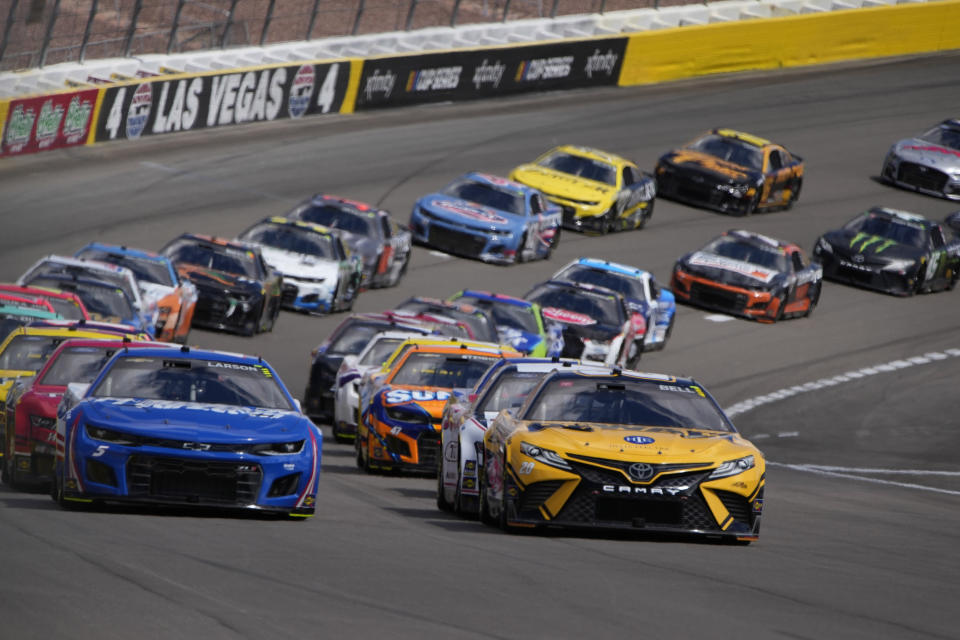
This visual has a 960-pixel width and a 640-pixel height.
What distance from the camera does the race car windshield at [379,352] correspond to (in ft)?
71.5

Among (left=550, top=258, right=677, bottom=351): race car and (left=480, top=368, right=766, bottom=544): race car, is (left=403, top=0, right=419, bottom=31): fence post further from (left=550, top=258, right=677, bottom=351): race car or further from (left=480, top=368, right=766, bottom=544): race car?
(left=480, top=368, right=766, bottom=544): race car

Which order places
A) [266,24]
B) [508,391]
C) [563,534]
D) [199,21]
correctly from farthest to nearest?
[266,24] → [199,21] → [508,391] → [563,534]

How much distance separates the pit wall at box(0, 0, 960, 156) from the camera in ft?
129

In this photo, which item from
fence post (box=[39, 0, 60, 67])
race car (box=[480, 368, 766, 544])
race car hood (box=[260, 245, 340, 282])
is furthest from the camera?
fence post (box=[39, 0, 60, 67])

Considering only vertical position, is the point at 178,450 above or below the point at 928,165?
above

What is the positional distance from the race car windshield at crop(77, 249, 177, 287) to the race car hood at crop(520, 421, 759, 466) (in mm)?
14487

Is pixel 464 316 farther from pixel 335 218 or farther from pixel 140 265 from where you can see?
pixel 335 218

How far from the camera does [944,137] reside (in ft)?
150

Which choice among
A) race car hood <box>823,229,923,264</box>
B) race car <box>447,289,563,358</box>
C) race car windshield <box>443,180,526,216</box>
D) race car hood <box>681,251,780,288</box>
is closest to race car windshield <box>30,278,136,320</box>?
race car <box>447,289,563,358</box>

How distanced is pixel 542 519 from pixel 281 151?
29624 millimetres

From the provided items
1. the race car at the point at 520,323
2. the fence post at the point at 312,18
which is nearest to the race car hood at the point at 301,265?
the race car at the point at 520,323

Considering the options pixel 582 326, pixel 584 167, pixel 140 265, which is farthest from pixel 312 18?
pixel 140 265

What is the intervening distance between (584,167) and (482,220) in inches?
168

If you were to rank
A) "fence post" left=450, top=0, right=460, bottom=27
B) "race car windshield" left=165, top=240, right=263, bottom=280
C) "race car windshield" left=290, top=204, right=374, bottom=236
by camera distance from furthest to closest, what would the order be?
"fence post" left=450, top=0, right=460, bottom=27
"race car windshield" left=290, top=204, right=374, bottom=236
"race car windshield" left=165, top=240, right=263, bottom=280
